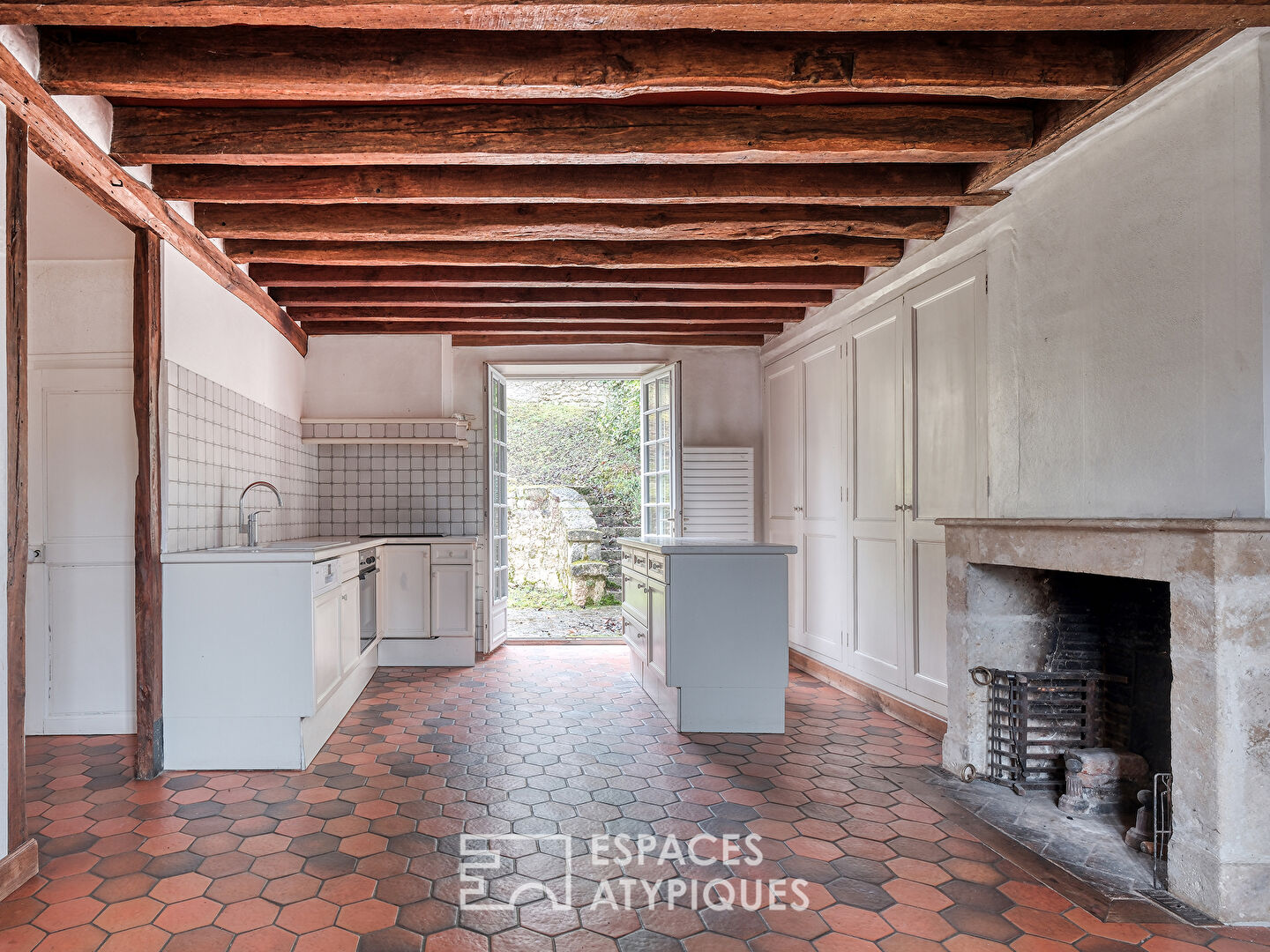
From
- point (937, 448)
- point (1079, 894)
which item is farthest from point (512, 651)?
point (1079, 894)

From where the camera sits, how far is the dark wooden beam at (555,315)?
5.23 meters

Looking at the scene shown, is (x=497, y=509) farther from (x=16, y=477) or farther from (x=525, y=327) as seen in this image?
(x=16, y=477)

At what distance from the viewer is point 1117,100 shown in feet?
8.09

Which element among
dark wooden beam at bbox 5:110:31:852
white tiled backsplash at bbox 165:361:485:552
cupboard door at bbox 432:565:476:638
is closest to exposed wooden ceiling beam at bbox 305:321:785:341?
white tiled backsplash at bbox 165:361:485:552

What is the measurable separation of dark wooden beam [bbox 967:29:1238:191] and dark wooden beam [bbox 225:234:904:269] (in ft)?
2.90

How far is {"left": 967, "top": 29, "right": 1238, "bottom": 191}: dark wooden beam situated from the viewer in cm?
215

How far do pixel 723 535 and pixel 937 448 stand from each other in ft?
8.22

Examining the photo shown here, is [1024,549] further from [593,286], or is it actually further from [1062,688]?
[593,286]

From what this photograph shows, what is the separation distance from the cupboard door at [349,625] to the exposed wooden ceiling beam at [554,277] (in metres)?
1.71

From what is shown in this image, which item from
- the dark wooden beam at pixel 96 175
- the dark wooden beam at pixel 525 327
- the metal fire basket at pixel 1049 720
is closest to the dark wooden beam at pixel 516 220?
the dark wooden beam at pixel 96 175

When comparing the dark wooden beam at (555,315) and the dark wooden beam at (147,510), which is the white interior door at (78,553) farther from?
the dark wooden beam at (555,315)

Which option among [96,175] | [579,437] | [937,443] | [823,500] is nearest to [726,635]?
[937,443]

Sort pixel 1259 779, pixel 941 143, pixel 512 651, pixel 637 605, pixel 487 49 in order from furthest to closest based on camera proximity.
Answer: pixel 512 651, pixel 637 605, pixel 941 143, pixel 487 49, pixel 1259 779

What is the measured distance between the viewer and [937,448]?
3725 millimetres
